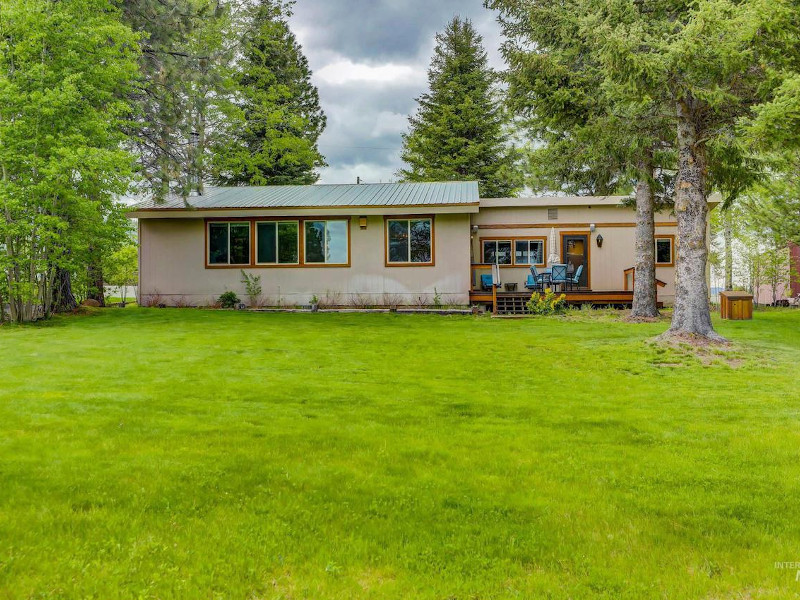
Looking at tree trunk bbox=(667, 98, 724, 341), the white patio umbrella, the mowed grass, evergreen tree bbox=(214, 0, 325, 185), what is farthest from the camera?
Answer: evergreen tree bbox=(214, 0, 325, 185)

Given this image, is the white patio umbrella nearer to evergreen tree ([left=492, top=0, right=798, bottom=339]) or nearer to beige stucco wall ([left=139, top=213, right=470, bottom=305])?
beige stucco wall ([left=139, top=213, right=470, bottom=305])

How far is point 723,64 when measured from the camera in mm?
7203

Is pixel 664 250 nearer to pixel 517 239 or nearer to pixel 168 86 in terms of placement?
pixel 517 239

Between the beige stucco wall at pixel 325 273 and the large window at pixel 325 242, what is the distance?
0.27 metres

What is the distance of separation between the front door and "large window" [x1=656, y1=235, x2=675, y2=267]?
6.71ft

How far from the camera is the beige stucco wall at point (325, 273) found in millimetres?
14797

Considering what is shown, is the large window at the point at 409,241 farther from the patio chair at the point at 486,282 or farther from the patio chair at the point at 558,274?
the patio chair at the point at 558,274

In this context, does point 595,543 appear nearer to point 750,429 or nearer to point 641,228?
point 750,429

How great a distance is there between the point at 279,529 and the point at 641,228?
12072mm

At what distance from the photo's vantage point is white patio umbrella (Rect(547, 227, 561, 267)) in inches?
556

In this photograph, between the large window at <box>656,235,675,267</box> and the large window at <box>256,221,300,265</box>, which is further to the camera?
the large window at <box>656,235,675,267</box>

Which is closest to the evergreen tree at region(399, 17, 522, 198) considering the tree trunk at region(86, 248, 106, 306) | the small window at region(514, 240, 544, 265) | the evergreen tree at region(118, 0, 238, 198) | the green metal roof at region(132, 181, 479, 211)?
the green metal roof at region(132, 181, 479, 211)

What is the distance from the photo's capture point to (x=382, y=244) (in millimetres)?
15086

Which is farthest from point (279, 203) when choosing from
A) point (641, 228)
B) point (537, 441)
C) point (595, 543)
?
point (595, 543)
